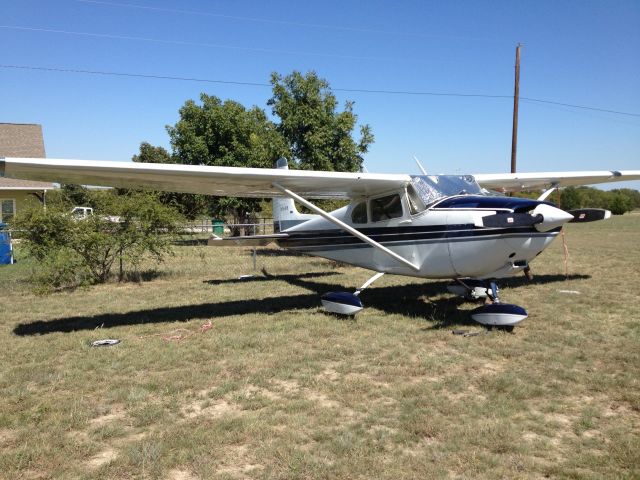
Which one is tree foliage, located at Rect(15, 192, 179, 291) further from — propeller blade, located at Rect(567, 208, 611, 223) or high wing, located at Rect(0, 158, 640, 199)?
propeller blade, located at Rect(567, 208, 611, 223)

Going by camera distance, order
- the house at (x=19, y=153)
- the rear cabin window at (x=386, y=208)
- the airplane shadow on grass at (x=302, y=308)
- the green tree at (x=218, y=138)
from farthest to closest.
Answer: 1. the house at (x=19, y=153)
2. the green tree at (x=218, y=138)
3. the rear cabin window at (x=386, y=208)
4. the airplane shadow on grass at (x=302, y=308)

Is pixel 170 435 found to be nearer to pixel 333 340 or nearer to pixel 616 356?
pixel 333 340

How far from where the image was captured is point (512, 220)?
5.59 m

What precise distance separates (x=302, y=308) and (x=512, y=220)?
382 cm

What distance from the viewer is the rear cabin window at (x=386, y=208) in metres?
7.52

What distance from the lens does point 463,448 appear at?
309cm

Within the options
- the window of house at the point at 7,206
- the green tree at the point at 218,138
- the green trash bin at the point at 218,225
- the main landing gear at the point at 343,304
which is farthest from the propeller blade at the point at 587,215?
the window of house at the point at 7,206

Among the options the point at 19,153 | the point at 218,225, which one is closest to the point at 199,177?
the point at 218,225

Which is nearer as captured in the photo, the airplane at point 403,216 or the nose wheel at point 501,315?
the airplane at point 403,216

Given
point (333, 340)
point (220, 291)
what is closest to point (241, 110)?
point (220, 291)

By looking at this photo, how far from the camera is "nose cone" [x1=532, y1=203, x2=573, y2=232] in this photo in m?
5.61

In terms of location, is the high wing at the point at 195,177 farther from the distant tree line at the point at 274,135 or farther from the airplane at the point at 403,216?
the distant tree line at the point at 274,135

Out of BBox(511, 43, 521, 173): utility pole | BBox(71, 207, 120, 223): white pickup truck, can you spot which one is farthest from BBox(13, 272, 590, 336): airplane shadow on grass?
BBox(511, 43, 521, 173): utility pole

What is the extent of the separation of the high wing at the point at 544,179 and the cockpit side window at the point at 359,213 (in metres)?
2.76
